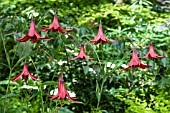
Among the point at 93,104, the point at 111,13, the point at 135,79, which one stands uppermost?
the point at 111,13

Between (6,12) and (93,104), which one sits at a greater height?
(6,12)

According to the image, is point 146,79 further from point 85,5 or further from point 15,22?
point 85,5

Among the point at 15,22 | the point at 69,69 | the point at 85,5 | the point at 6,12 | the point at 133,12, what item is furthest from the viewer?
the point at 85,5

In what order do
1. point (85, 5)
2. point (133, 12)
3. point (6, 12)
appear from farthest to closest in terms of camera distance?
1. point (85, 5)
2. point (133, 12)
3. point (6, 12)

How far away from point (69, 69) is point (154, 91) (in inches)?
26.8

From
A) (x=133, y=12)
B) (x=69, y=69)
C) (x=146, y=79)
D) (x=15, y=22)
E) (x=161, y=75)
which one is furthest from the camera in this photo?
(x=133, y=12)

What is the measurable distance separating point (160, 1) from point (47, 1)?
1714mm

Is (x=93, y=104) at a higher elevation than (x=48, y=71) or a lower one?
lower

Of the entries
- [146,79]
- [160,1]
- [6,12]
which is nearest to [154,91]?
[146,79]

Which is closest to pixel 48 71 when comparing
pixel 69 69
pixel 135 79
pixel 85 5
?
pixel 69 69

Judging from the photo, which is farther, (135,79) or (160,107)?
(135,79)

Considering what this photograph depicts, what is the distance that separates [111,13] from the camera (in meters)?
4.34

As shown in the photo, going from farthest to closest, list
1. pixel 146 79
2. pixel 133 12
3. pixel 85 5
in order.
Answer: pixel 85 5 < pixel 133 12 < pixel 146 79

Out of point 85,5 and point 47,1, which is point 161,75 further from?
point 85,5
